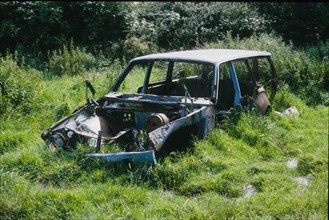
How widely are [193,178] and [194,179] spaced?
0.06 ft

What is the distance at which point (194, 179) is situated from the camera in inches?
207

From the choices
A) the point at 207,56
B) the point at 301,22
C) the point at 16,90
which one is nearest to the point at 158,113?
the point at 207,56

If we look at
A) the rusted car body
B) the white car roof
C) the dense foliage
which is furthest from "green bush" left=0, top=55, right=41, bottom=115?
the dense foliage

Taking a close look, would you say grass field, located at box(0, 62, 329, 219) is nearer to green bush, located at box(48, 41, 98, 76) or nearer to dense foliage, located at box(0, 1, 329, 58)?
green bush, located at box(48, 41, 98, 76)

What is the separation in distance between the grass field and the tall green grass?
0.04ft

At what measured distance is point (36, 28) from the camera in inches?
525

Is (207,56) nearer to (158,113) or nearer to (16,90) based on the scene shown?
(158,113)

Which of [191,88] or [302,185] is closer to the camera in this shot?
[302,185]

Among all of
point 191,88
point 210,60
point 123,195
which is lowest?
point 123,195

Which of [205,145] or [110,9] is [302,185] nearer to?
[205,145]

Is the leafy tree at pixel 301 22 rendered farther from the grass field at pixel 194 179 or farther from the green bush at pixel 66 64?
the grass field at pixel 194 179

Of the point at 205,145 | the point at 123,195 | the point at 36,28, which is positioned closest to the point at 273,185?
the point at 205,145

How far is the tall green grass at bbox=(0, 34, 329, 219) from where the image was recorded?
450 cm

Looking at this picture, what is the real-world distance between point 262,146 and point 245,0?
33.5 feet
